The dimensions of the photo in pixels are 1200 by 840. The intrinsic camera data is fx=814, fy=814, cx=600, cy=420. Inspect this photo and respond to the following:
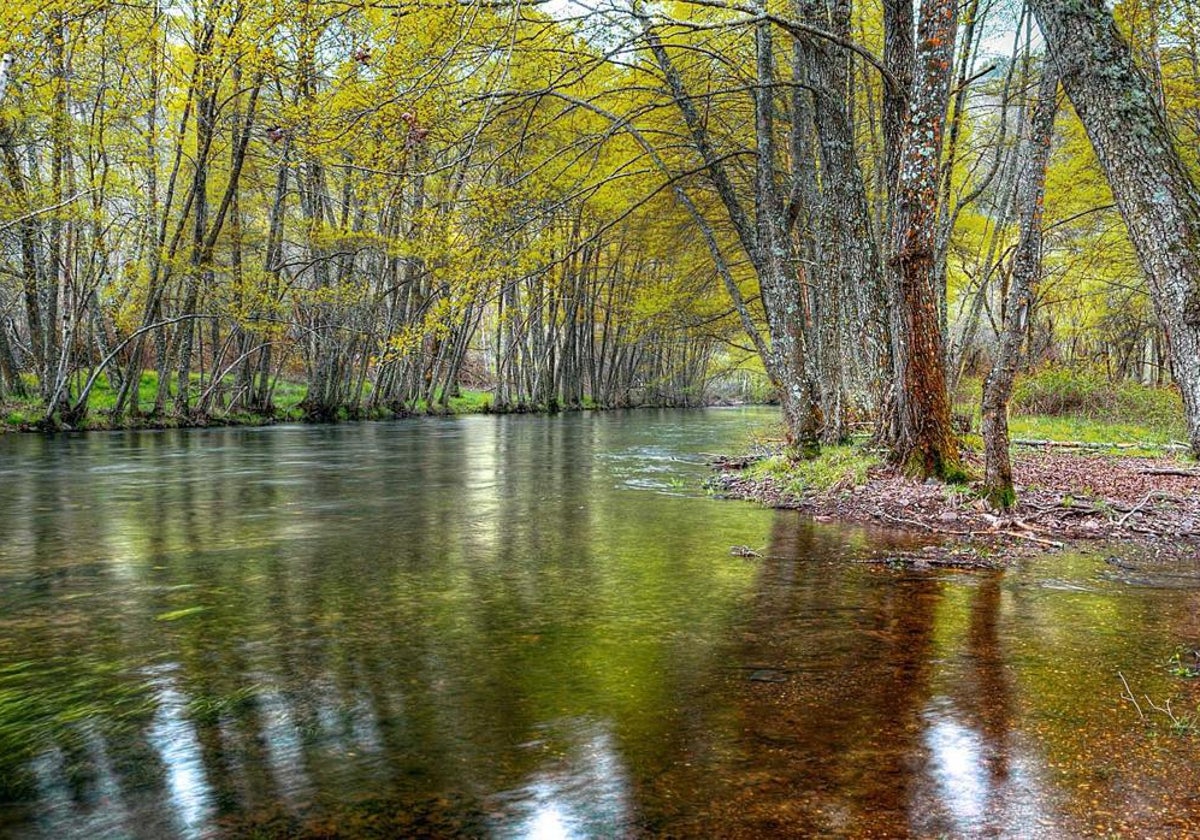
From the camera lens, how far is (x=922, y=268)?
26.7ft

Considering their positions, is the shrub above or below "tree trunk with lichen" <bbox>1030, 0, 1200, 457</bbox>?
below

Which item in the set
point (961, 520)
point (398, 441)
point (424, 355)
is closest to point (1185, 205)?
point (961, 520)

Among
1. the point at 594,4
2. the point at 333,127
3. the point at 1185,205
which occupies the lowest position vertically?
the point at 1185,205

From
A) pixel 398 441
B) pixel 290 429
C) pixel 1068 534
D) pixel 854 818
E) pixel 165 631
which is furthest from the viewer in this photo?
pixel 290 429

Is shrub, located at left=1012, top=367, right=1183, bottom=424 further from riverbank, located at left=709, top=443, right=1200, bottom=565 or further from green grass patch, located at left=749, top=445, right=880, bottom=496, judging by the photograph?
green grass patch, located at left=749, top=445, right=880, bottom=496

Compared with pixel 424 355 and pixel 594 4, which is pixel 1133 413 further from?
pixel 424 355

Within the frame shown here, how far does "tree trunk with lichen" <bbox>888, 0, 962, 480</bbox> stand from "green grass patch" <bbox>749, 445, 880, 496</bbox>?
1.89 feet

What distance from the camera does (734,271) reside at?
81.5 ft

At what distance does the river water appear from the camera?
8.36 ft

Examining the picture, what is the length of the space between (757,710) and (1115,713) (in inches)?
55.8

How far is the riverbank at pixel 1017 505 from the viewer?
6.90 meters

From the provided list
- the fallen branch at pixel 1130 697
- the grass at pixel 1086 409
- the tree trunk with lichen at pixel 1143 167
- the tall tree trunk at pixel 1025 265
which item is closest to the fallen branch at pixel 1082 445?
the grass at pixel 1086 409

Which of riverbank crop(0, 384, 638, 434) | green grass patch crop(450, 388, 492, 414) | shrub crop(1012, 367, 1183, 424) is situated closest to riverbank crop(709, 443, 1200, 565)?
shrub crop(1012, 367, 1183, 424)

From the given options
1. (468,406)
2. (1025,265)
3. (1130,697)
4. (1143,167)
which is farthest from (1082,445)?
(468,406)
